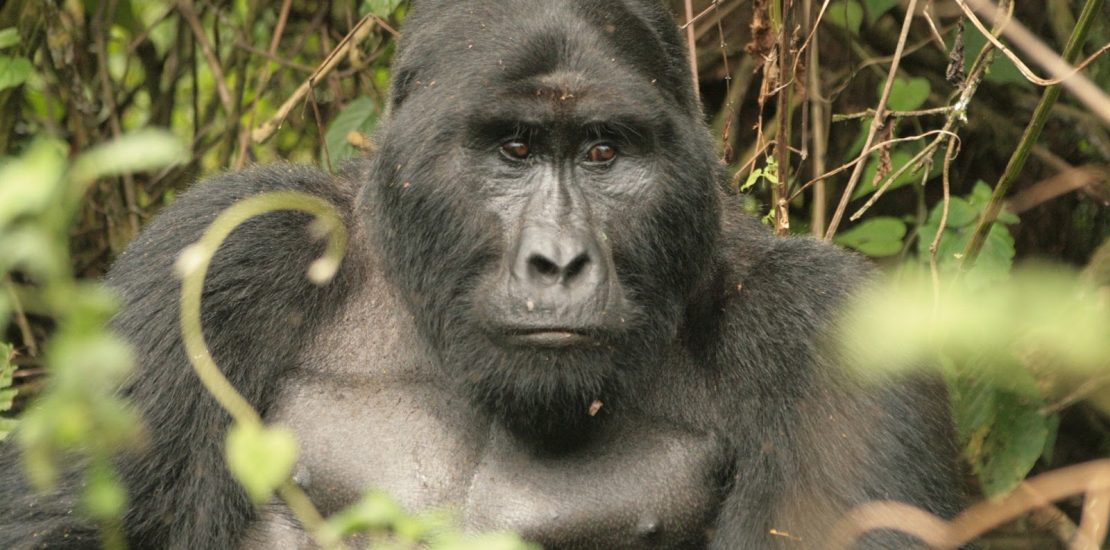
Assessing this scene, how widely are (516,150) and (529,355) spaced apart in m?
0.55

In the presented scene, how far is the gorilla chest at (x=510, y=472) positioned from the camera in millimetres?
3314

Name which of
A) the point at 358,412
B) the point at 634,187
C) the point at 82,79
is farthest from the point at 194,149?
the point at 634,187

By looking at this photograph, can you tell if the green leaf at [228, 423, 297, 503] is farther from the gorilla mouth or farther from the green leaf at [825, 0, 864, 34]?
the green leaf at [825, 0, 864, 34]

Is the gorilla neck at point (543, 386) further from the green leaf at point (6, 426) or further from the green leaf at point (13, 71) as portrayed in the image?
the green leaf at point (13, 71)

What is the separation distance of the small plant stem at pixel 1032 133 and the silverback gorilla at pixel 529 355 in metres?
0.50

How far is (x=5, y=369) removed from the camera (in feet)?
11.9

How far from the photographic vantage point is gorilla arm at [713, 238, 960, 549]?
317 cm

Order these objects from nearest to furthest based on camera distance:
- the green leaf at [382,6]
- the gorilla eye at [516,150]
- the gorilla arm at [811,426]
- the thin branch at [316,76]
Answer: the gorilla arm at [811,426]
the gorilla eye at [516,150]
the green leaf at [382,6]
the thin branch at [316,76]

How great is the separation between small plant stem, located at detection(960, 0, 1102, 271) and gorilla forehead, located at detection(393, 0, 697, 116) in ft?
2.80

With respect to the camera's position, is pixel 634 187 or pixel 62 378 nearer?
pixel 62 378

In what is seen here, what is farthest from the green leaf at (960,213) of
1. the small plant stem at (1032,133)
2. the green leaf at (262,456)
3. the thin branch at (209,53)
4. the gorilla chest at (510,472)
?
the green leaf at (262,456)

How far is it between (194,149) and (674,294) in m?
3.04

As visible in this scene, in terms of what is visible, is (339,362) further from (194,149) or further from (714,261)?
(194,149)

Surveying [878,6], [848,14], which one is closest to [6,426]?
[878,6]
